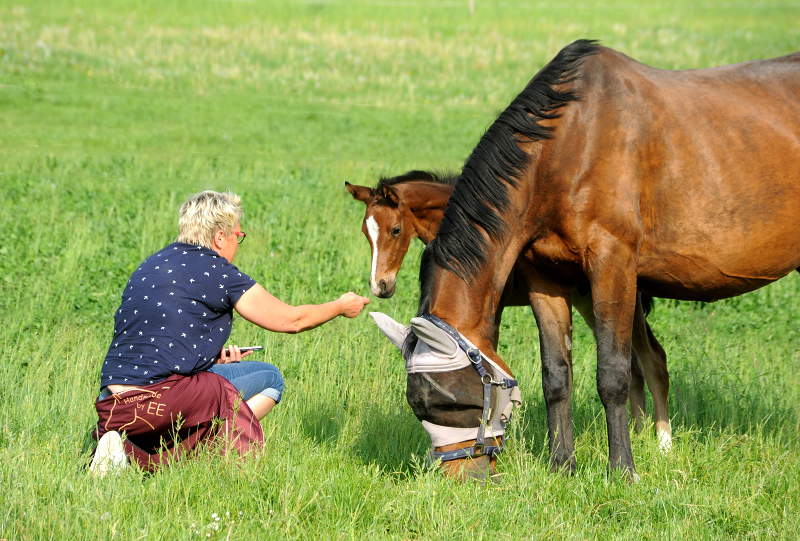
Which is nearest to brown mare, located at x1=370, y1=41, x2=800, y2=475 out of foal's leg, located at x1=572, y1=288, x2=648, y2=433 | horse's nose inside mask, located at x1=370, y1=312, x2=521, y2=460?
horse's nose inside mask, located at x1=370, y1=312, x2=521, y2=460

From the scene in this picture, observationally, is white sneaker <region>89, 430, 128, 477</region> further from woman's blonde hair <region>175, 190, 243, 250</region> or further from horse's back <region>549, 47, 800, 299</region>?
horse's back <region>549, 47, 800, 299</region>

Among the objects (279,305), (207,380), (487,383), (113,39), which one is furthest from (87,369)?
(113,39)

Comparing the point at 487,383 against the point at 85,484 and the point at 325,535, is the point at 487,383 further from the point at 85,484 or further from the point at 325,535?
the point at 85,484

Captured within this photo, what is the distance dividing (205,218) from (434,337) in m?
1.39

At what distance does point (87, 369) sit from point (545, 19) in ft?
90.4

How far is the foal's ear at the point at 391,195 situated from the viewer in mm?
5863

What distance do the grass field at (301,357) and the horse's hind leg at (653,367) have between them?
0.16m

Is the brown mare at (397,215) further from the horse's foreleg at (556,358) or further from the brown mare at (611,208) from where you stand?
the horse's foreleg at (556,358)

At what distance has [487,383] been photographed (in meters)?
3.60

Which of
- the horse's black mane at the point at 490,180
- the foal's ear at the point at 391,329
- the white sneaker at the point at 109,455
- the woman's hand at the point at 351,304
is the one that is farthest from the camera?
the woman's hand at the point at 351,304

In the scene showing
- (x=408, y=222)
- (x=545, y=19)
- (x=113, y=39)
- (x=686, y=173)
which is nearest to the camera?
(x=686, y=173)

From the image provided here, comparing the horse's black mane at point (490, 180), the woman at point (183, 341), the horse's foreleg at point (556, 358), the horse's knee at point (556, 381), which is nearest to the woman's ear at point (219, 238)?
the woman at point (183, 341)

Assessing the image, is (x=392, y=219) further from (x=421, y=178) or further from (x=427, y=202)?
(x=421, y=178)

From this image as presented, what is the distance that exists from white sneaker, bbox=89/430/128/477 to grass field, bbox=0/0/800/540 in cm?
11
